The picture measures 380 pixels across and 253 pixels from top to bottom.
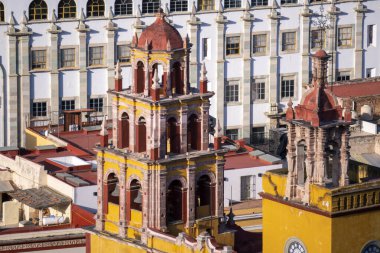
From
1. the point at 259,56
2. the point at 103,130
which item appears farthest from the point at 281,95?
the point at 103,130

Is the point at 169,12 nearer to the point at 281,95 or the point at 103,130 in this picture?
the point at 281,95

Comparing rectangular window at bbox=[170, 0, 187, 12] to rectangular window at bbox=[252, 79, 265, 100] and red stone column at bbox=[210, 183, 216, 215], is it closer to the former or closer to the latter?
rectangular window at bbox=[252, 79, 265, 100]

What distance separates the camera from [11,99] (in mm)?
184500

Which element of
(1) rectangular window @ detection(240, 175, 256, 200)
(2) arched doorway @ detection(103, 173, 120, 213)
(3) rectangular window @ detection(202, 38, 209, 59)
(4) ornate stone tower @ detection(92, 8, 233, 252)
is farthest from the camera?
(3) rectangular window @ detection(202, 38, 209, 59)

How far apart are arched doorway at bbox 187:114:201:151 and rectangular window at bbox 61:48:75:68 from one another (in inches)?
1916

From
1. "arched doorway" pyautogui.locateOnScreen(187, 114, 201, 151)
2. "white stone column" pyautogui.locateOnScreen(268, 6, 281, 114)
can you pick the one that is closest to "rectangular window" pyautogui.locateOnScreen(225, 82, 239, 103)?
"white stone column" pyautogui.locateOnScreen(268, 6, 281, 114)

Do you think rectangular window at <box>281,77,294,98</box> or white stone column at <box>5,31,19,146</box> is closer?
white stone column at <box>5,31,19,146</box>

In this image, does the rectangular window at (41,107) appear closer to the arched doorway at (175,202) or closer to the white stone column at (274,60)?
the white stone column at (274,60)

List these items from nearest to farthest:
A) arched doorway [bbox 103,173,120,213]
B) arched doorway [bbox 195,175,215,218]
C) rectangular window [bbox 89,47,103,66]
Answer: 1. arched doorway [bbox 195,175,215,218]
2. arched doorway [bbox 103,173,120,213]
3. rectangular window [bbox 89,47,103,66]

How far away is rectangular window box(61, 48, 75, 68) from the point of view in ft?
610

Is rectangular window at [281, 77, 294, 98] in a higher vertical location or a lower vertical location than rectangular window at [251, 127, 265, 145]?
higher

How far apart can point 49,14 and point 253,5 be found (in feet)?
55.7

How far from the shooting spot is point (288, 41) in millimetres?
194250

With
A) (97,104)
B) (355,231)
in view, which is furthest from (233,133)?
(355,231)
